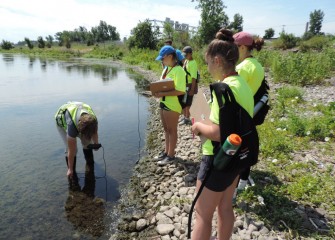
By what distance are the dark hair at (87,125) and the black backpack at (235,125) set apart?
243 cm

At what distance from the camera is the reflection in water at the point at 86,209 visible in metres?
4.04

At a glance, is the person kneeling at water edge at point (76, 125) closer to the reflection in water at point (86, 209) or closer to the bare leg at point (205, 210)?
the reflection in water at point (86, 209)

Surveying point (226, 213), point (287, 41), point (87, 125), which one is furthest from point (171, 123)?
point (287, 41)

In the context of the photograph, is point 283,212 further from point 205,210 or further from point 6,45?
point 6,45

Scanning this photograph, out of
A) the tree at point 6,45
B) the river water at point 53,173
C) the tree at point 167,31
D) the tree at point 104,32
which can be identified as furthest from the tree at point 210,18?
the tree at point 6,45

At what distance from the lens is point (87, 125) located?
4.04 m

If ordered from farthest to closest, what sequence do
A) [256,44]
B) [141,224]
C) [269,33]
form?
[269,33]
[141,224]
[256,44]

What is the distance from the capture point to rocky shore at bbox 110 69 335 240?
10.9 ft

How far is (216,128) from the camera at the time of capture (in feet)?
6.87

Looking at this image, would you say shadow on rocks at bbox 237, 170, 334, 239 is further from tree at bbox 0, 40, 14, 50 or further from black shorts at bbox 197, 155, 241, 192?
tree at bbox 0, 40, 14, 50

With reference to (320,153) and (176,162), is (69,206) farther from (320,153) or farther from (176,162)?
(320,153)

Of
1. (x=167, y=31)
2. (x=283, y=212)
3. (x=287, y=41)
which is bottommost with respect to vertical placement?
(x=283, y=212)

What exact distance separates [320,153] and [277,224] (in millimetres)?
2477

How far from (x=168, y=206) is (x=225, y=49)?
2819 mm
